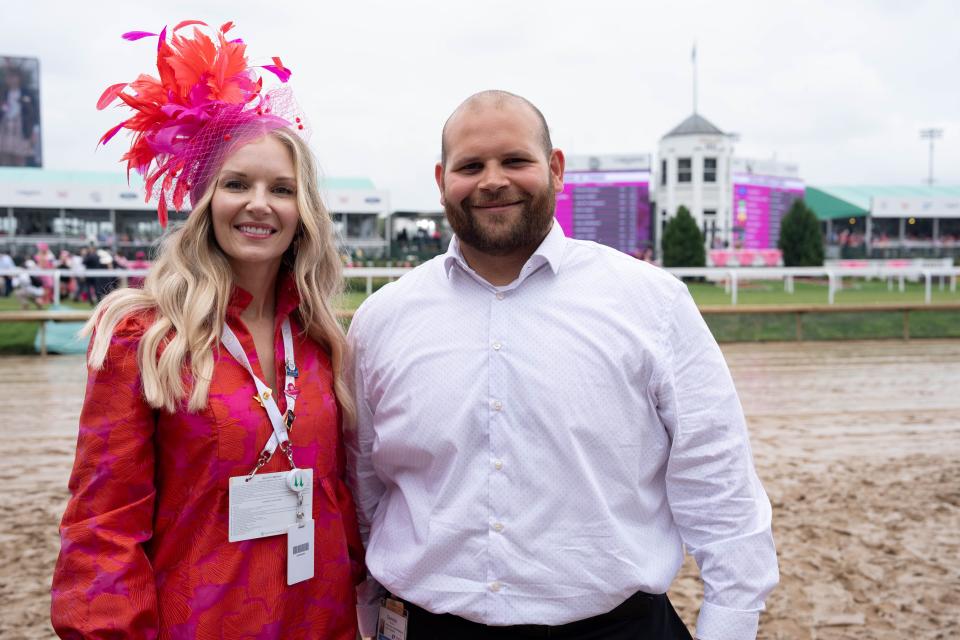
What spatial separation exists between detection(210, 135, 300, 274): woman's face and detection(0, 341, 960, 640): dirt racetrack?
8.28 feet

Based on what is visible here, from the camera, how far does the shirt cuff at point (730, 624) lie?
6.07 feet

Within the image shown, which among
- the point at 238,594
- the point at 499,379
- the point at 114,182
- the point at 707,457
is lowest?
the point at 238,594

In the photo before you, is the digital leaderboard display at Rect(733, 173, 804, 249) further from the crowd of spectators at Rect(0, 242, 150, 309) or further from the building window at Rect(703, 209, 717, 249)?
the crowd of spectators at Rect(0, 242, 150, 309)

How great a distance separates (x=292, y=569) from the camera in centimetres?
192

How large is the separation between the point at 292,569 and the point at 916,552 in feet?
12.7

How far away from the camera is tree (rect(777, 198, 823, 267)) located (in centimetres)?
2831

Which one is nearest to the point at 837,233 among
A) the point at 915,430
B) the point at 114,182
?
the point at 114,182

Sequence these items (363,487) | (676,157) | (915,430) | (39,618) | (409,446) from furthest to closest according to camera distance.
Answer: (676,157) < (915,430) < (39,618) < (363,487) < (409,446)

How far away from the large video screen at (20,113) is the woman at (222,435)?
31.8m

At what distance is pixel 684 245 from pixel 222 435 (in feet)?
86.0

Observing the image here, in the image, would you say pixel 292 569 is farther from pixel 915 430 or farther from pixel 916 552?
pixel 915 430

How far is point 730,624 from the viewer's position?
1854 millimetres

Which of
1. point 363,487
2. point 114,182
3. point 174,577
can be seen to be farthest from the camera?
point 114,182

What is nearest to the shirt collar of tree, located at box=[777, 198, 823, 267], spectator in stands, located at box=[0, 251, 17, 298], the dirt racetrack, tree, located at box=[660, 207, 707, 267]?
the dirt racetrack
